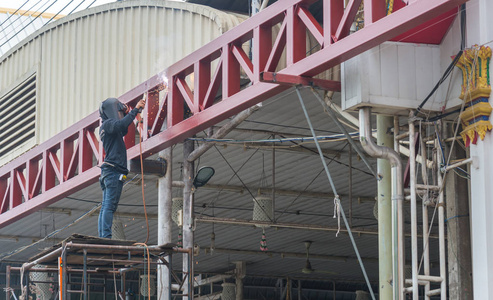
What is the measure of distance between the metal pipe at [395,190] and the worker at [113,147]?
4.06 m

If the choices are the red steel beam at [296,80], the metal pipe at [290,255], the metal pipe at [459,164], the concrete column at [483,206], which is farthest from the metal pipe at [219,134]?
the metal pipe at [290,255]

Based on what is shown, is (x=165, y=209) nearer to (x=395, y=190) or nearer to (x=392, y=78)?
(x=395, y=190)

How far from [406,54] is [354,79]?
99cm

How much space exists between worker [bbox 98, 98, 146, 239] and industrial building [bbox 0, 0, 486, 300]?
1.01 m

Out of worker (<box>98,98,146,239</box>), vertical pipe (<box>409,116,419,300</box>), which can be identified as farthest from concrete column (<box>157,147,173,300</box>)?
vertical pipe (<box>409,116,419,300</box>)

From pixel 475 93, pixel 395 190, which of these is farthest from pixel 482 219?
pixel 475 93

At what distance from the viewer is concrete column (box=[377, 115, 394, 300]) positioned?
15.5 m

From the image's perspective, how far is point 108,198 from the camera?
52.7 feet

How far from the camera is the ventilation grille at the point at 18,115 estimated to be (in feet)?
84.8

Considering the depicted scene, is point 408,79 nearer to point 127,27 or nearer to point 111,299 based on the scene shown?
point 127,27

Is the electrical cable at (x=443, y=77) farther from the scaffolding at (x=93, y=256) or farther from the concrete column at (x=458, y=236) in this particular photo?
the scaffolding at (x=93, y=256)

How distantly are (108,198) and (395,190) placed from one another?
490 cm

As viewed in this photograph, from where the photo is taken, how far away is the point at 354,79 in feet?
48.3

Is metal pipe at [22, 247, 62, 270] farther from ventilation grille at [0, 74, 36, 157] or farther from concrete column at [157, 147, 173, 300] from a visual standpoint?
ventilation grille at [0, 74, 36, 157]
